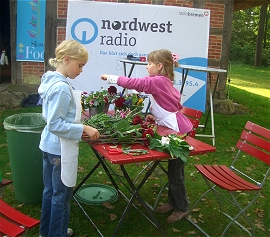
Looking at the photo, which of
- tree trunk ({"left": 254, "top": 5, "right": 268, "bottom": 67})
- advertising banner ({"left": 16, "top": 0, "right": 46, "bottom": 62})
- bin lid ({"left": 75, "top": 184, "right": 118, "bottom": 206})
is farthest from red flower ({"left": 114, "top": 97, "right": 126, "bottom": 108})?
tree trunk ({"left": 254, "top": 5, "right": 268, "bottom": 67})

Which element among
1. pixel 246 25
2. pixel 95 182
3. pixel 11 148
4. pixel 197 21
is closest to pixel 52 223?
pixel 11 148

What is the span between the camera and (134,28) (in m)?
7.14

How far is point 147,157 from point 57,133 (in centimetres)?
64

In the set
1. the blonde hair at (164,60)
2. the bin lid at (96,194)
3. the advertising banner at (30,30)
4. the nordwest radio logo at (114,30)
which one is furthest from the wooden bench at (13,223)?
the advertising banner at (30,30)

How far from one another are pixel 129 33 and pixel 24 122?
4.15 m

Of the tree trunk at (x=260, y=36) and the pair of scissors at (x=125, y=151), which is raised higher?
the tree trunk at (x=260, y=36)

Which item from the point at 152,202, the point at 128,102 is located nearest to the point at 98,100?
the point at 128,102

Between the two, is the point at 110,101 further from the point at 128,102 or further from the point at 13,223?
the point at 13,223

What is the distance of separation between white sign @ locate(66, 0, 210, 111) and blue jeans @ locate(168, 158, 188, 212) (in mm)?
4144

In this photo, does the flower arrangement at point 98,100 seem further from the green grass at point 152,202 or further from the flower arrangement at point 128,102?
the green grass at point 152,202

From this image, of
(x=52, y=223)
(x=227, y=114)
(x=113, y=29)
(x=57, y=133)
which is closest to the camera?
(x=57, y=133)

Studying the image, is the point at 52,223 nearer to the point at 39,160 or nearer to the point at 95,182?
the point at 39,160

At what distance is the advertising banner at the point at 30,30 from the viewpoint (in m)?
7.50

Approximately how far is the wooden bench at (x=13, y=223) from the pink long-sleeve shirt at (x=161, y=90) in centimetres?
133
